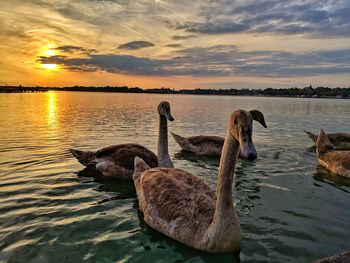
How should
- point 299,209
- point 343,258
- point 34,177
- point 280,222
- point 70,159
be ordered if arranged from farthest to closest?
point 70,159 → point 34,177 → point 299,209 → point 280,222 → point 343,258

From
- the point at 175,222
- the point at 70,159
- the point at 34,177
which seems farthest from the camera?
the point at 70,159

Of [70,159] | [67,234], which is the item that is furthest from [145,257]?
[70,159]

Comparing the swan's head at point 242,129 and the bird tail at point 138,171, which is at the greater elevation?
the swan's head at point 242,129

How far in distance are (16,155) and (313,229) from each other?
12877mm

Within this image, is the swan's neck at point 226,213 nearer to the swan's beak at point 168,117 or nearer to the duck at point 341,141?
the swan's beak at point 168,117

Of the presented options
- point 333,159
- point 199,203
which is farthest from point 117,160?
point 333,159

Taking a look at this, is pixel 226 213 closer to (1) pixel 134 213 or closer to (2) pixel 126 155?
(1) pixel 134 213

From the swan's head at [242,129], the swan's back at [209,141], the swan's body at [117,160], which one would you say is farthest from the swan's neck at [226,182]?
the swan's back at [209,141]

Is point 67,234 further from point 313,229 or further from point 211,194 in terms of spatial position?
point 313,229

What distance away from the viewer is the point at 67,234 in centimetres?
751

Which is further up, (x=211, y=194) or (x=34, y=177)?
(x=211, y=194)

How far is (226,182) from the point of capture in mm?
6293

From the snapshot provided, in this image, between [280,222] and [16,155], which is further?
[16,155]

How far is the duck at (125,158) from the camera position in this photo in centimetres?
1174
